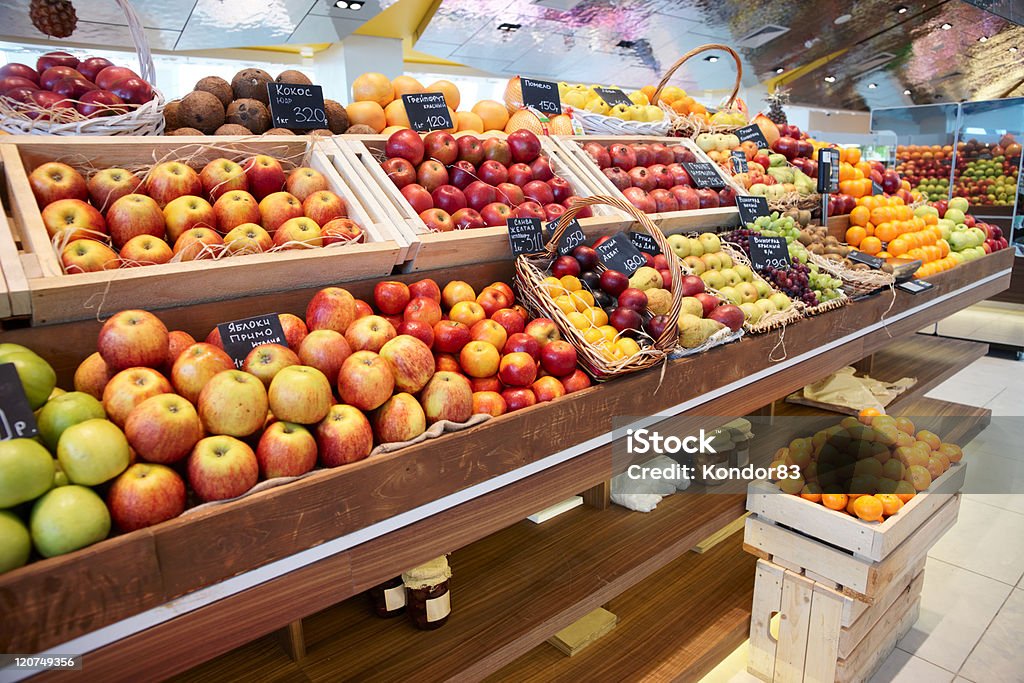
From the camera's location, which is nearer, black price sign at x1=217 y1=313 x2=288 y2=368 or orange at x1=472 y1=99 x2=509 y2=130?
black price sign at x1=217 y1=313 x2=288 y2=368

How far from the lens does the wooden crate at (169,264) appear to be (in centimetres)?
128

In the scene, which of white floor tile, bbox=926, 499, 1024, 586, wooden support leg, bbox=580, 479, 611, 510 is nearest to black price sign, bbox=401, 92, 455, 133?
wooden support leg, bbox=580, 479, 611, 510

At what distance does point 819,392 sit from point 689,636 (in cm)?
164

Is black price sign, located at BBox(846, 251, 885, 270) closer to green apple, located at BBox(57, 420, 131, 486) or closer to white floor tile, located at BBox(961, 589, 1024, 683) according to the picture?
white floor tile, located at BBox(961, 589, 1024, 683)

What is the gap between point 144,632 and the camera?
3.26ft

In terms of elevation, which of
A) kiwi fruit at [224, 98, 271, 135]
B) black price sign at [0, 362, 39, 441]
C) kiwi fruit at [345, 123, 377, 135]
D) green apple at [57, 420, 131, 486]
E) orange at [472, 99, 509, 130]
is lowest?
green apple at [57, 420, 131, 486]

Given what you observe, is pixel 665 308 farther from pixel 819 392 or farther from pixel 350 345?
pixel 819 392

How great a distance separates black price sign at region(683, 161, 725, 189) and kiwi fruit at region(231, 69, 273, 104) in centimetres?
186

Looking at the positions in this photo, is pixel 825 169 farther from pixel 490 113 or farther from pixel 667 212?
pixel 490 113

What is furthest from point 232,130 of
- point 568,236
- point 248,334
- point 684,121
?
point 684,121

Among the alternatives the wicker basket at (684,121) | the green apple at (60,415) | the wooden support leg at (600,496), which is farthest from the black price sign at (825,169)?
the green apple at (60,415)

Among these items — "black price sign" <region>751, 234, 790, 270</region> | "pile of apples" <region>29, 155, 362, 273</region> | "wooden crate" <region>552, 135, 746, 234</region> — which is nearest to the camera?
"pile of apples" <region>29, 155, 362, 273</region>

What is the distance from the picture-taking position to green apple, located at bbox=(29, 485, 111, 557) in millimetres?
929

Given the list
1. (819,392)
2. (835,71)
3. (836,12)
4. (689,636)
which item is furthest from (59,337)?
(835,71)
